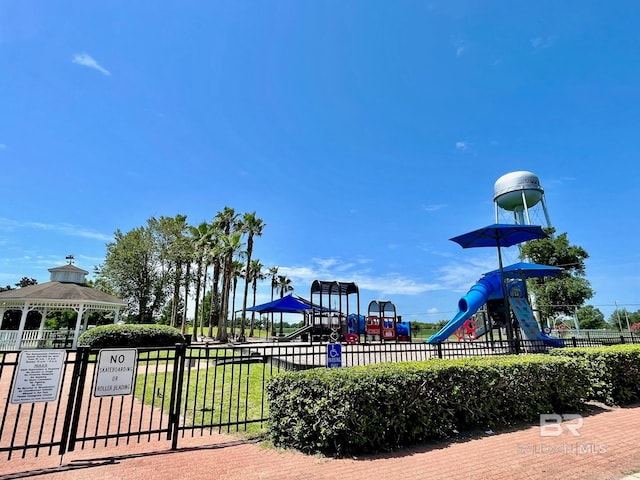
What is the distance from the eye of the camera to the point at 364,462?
164 inches

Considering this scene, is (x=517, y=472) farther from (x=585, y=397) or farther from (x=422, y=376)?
(x=585, y=397)

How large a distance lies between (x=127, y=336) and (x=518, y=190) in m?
32.7

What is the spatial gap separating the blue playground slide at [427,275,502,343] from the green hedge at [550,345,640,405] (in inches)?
312

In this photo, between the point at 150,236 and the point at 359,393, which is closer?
the point at 359,393

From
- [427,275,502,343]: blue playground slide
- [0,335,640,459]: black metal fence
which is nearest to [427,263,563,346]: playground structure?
[427,275,502,343]: blue playground slide

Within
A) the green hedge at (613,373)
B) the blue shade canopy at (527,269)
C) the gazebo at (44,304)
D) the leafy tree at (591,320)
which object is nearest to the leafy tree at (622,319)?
the leafy tree at (591,320)

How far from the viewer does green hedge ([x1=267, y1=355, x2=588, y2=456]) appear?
4.46 metres

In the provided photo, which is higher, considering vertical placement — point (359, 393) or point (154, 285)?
point (154, 285)

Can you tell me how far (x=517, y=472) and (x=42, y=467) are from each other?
556cm

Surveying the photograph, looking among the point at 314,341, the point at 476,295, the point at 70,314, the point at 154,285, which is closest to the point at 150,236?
the point at 154,285

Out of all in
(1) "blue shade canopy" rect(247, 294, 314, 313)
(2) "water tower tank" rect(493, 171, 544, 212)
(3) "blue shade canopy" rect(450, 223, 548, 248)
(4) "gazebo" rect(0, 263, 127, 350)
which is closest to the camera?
(3) "blue shade canopy" rect(450, 223, 548, 248)

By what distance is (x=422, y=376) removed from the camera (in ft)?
16.6

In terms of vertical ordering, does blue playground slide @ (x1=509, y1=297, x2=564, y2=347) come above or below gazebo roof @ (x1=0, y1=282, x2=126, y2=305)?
below

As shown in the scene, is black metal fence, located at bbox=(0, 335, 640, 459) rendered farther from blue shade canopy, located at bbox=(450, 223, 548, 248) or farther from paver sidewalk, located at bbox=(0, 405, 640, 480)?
blue shade canopy, located at bbox=(450, 223, 548, 248)
